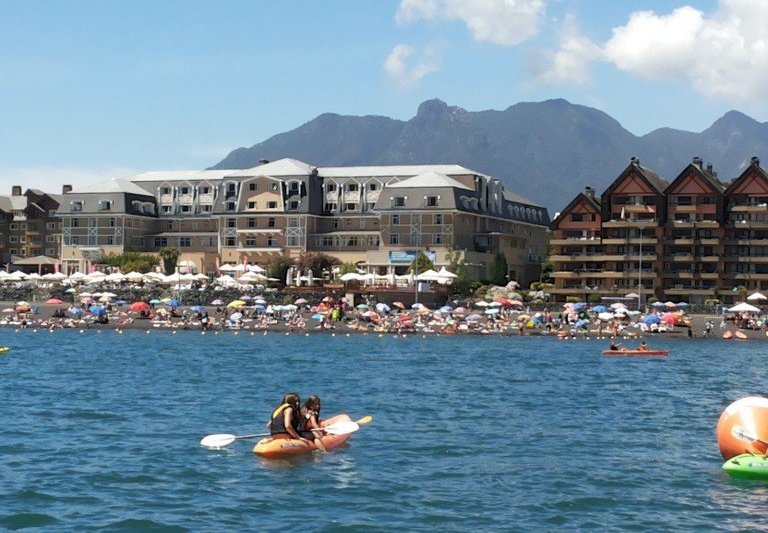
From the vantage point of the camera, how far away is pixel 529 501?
89.0ft

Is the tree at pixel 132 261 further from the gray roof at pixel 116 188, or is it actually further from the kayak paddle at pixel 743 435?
the kayak paddle at pixel 743 435

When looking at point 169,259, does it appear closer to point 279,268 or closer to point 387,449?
point 279,268

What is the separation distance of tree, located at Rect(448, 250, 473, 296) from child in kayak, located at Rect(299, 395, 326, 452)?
8015 cm

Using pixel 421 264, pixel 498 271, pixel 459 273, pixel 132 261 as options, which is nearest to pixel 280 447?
pixel 459 273

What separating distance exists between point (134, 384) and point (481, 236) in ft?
267

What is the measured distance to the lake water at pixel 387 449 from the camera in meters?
25.8

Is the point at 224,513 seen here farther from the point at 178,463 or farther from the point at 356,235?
the point at 356,235

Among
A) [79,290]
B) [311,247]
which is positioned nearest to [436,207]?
[311,247]

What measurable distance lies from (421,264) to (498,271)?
388 inches

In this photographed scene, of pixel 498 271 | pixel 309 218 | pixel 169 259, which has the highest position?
pixel 309 218

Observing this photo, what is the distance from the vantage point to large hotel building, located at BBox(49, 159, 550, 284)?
127375mm

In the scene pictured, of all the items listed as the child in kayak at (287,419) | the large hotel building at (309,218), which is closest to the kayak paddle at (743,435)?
the child in kayak at (287,419)

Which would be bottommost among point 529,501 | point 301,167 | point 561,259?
point 529,501

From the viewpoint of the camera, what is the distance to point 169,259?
13538 cm
